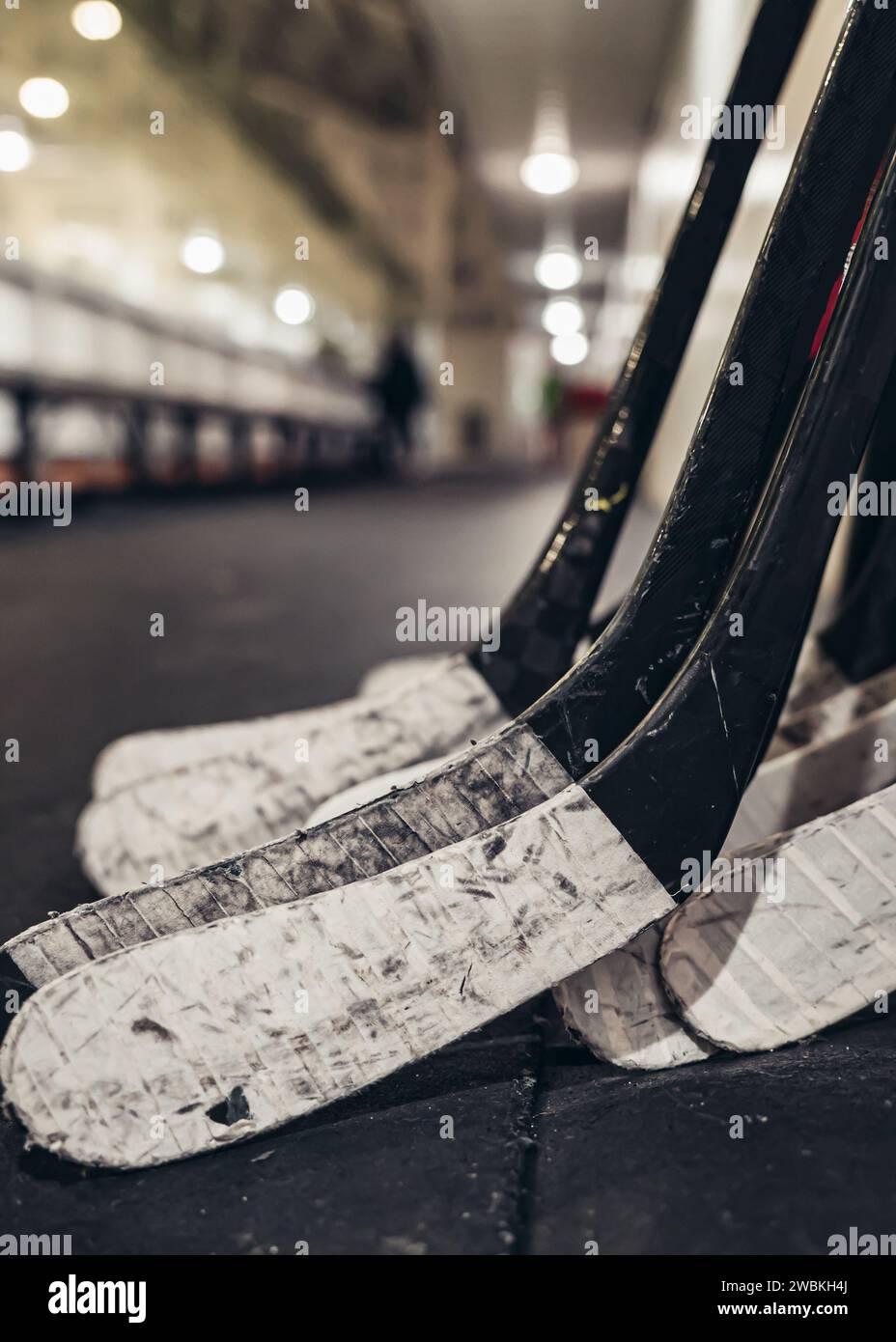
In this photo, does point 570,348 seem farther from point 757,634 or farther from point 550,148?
point 757,634

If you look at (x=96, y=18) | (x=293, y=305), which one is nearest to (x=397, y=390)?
(x=293, y=305)

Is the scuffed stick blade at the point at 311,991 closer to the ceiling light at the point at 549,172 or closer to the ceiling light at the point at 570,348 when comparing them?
the ceiling light at the point at 549,172

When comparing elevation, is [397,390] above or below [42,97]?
below

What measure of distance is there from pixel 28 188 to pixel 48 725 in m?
14.6

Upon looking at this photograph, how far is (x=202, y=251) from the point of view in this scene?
51.7 ft

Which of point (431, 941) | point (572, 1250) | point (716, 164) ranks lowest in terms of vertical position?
point (572, 1250)

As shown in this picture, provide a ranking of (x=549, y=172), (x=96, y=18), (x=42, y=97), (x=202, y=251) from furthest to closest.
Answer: (x=202, y=251), (x=549, y=172), (x=42, y=97), (x=96, y=18)

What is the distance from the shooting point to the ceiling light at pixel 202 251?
1572 centimetres

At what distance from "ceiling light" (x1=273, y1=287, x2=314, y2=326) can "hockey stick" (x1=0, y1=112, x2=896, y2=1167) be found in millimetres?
20081

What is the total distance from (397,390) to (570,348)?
1965cm

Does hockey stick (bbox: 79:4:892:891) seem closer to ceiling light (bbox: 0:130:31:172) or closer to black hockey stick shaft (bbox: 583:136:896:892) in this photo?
black hockey stick shaft (bbox: 583:136:896:892)

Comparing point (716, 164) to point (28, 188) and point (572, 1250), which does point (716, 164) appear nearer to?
point (572, 1250)

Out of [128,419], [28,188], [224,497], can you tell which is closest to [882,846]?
[128,419]

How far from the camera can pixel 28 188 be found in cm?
1464
